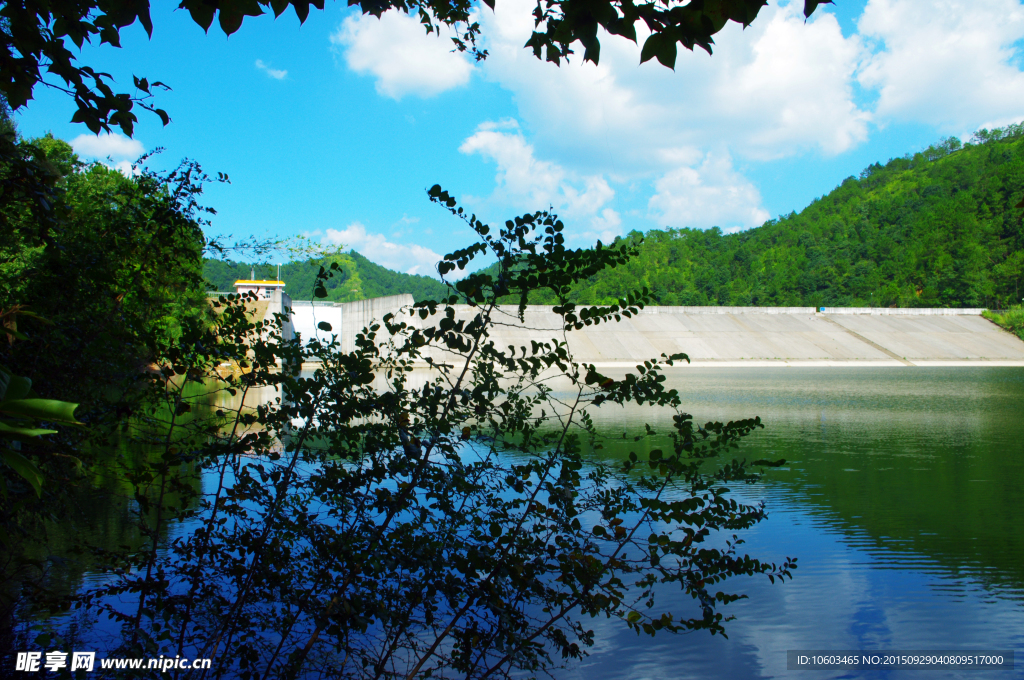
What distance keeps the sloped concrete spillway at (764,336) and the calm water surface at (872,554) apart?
2309cm

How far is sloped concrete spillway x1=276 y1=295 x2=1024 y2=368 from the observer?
3706cm

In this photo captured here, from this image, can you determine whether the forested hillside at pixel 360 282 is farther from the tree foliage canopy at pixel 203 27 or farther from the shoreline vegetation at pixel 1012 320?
the tree foliage canopy at pixel 203 27

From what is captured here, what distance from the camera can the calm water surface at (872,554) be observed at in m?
4.20

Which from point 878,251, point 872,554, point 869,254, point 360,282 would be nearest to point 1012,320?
point 878,251

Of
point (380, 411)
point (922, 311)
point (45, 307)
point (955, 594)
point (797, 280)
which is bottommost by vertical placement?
point (955, 594)

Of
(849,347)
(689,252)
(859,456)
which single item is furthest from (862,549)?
(689,252)

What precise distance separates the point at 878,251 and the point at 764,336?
49.2m

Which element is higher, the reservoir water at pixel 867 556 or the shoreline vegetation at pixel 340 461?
the shoreline vegetation at pixel 340 461

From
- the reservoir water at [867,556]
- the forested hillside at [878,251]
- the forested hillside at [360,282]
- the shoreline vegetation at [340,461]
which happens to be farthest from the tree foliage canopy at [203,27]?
the forested hillside at [360,282]

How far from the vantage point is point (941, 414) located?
14.9m

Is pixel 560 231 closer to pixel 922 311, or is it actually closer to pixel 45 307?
pixel 45 307

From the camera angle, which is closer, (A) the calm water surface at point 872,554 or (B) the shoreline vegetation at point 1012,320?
(A) the calm water surface at point 872,554

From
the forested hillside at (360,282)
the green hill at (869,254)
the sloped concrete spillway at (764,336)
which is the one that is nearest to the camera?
the sloped concrete spillway at (764,336)

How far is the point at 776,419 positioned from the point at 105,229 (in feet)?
44.7
